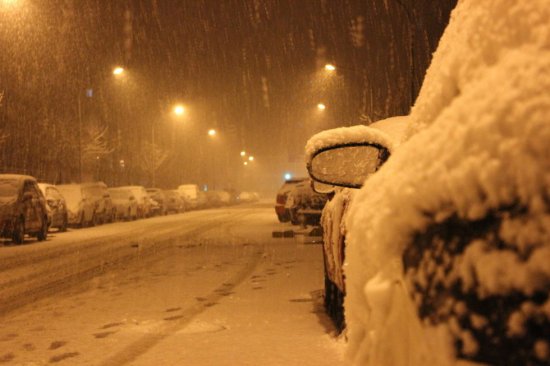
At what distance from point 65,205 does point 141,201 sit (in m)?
9.47

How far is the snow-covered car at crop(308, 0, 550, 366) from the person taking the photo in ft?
3.68

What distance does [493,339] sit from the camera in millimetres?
1145

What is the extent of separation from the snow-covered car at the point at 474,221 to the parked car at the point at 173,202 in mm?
35555

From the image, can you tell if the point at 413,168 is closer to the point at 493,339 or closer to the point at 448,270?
the point at 448,270

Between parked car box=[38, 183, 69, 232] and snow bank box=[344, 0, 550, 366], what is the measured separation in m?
19.0

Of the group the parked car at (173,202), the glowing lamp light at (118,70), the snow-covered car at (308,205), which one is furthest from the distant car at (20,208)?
the parked car at (173,202)

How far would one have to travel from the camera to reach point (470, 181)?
1.23 m

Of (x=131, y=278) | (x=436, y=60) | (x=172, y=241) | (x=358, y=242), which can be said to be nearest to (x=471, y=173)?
(x=358, y=242)

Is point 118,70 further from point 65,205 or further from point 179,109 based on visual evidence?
point 179,109

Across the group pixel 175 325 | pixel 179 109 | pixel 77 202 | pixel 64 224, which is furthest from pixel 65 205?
pixel 179 109

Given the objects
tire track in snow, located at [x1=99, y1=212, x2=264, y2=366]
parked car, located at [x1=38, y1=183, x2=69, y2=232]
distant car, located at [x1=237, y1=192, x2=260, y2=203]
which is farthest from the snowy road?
distant car, located at [x1=237, y1=192, x2=260, y2=203]

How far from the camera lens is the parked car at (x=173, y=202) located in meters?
37.1

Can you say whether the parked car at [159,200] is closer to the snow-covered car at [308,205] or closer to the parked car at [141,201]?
A: the parked car at [141,201]

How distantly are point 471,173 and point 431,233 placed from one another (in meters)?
0.18
